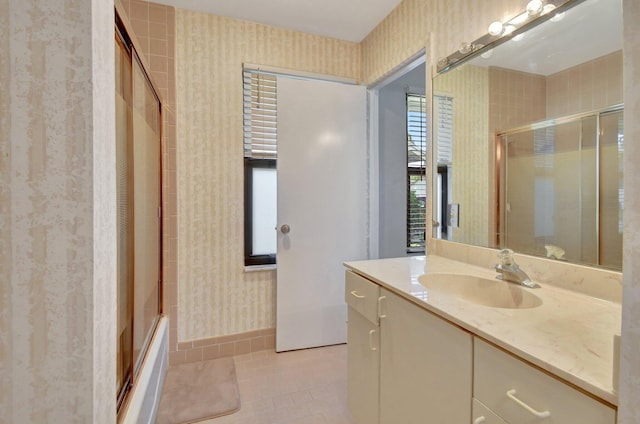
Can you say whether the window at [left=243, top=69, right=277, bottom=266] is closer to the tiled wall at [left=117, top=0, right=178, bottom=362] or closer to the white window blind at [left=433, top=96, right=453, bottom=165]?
the tiled wall at [left=117, top=0, right=178, bottom=362]

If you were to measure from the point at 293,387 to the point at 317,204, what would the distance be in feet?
3.98

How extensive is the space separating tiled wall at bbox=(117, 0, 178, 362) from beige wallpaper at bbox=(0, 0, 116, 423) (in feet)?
5.16

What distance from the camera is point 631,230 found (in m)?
0.45

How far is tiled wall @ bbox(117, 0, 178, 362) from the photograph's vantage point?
1.94m

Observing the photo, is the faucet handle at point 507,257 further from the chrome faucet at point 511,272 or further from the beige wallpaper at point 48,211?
the beige wallpaper at point 48,211

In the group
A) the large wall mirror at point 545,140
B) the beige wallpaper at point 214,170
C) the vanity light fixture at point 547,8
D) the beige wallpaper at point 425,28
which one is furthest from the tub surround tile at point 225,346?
the vanity light fixture at point 547,8

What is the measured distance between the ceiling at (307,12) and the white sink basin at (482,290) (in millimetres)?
1757

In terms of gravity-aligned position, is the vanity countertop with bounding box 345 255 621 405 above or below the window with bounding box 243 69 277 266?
below

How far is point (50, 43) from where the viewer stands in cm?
49

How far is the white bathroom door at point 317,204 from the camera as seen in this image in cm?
218

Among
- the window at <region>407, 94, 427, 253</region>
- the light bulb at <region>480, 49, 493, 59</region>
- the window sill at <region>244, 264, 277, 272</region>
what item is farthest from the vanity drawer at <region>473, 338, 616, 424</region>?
the window at <region>407, 94, 427, 253</region>

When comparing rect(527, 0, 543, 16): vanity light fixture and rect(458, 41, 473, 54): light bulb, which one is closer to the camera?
rect(527, 0, 543, 16): vanity light fixture

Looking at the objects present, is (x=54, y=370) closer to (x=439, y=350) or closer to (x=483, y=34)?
(x=439, y=350)

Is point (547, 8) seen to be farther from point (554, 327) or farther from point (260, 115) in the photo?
point (260, 115)
